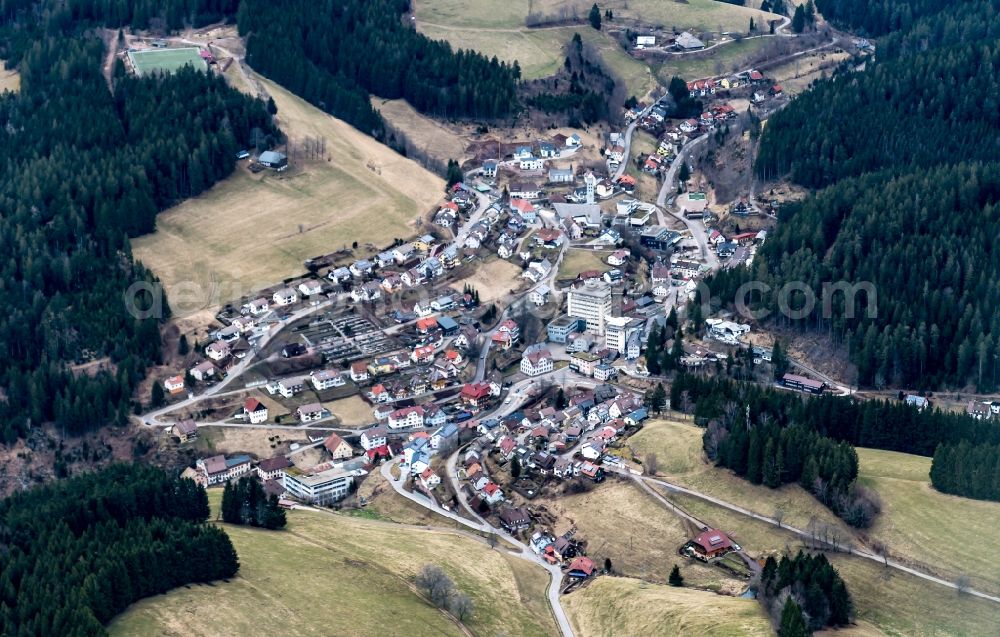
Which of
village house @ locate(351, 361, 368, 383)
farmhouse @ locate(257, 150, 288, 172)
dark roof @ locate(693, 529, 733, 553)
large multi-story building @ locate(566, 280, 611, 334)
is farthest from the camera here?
farmhouse @ locate(257, 150, 288, 172)

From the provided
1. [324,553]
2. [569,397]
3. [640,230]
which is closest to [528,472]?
[569,397]

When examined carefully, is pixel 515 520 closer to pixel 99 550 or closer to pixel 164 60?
pixel 99 550

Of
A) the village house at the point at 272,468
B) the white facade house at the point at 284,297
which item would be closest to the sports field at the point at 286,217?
the white facade house at the point at 284,297

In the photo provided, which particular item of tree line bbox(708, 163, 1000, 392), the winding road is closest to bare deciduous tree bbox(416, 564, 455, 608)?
the winding road

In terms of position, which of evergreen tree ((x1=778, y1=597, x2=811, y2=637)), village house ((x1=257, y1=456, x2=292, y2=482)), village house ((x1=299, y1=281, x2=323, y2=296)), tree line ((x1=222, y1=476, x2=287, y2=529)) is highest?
evergreen tree ((x1=778, y1=597, x2=811, y2=637))

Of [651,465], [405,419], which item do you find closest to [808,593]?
[651,465]

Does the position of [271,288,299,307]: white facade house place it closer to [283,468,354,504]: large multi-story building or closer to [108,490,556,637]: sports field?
[283,468,354,504]: large multi-story building
